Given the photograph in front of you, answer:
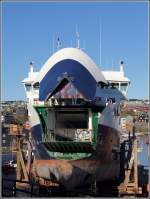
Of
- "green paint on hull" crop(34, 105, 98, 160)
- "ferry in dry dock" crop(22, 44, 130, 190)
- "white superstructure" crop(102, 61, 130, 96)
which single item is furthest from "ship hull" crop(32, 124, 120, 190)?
"white superstructure" crop(102, 61, 130, 96)

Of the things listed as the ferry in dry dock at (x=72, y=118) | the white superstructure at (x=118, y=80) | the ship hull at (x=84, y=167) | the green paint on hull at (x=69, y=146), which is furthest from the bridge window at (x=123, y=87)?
the green paint on hull at (x=69, y=146)

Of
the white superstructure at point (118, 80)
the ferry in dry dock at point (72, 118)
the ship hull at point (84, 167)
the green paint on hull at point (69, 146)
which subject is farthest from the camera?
the white superstructure at point (118, 80)

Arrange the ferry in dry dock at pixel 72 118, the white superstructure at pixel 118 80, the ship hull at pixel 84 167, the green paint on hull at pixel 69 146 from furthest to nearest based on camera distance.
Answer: the white superstructure at pixel 118 80, the ship hull at pixel 84 167, the ferry in dry dock at pixel 72 118, the green paint on hull at pixel 69 146

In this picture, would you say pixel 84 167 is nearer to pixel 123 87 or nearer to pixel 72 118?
pixel 72 118

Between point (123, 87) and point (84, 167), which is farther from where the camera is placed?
point (123, 87)

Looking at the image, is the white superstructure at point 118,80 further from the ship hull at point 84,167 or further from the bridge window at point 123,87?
the ship hull at point 84,167

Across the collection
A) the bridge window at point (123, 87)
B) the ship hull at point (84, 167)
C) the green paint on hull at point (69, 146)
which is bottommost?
the ship hull at point (84, 167)

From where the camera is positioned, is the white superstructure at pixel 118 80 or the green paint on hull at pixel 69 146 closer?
the green paint on hull at pixel 69 146

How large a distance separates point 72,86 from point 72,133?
14.0ft

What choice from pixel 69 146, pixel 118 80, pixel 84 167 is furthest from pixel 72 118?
pixel 118 80

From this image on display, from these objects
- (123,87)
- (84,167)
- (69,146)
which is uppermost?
(123,87)

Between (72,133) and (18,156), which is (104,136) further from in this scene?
(18,156)

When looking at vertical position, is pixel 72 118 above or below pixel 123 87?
below

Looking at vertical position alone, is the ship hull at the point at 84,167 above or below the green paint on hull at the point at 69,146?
below
